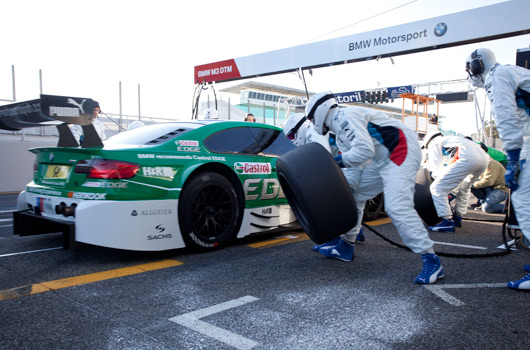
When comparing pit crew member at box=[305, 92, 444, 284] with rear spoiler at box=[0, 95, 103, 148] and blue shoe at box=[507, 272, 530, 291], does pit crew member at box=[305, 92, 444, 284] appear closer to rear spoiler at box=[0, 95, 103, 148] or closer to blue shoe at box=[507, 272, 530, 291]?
blue shoe at box=[507, 272, 530, 291]

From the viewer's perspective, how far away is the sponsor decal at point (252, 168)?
438cm

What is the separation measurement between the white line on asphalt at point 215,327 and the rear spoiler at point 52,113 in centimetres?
192

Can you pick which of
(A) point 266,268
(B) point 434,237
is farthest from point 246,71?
(A) point 266,268

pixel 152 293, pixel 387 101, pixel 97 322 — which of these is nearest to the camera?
pixel 97 322

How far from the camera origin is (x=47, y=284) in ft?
10.0

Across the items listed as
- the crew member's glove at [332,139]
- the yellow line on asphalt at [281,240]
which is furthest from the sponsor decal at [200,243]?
the crew member's glove at [332,139]

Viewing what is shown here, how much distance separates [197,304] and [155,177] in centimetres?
140

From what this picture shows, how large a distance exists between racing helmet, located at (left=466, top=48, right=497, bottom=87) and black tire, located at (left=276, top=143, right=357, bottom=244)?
1.65 m

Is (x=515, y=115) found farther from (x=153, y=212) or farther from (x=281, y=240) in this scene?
(x=153, y=212)

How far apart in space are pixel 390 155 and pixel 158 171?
2.09 m

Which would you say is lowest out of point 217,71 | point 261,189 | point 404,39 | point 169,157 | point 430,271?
point 430,271

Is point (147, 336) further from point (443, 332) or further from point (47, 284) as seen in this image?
point (443, 332)

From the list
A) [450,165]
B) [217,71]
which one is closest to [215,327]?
[450,165]

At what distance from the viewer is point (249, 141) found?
15.4 feet
